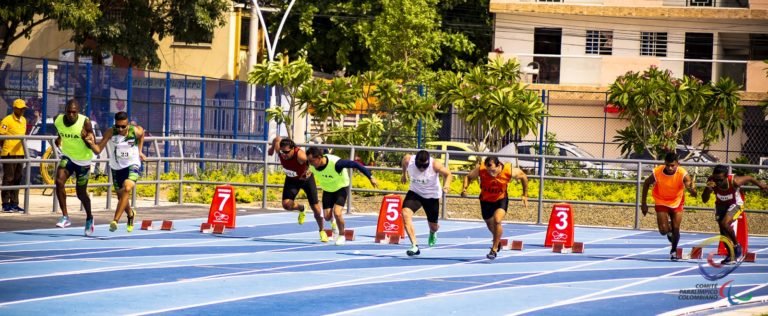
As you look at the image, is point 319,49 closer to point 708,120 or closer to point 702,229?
point 708,120

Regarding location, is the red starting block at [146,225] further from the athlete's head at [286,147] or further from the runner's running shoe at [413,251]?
the runner's running shoe at [413,251]

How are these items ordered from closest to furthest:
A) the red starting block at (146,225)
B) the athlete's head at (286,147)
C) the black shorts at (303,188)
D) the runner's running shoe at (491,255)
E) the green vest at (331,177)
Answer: the runner's running shoe at (491,255) < the green vest at (331,177) < the athlete's head at (286,147) < the black shorts at (303,188) < the red starting block at (146,225)

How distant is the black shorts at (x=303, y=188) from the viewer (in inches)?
799

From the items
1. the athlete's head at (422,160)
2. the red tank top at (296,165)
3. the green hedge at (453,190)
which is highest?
the athlete's head at (422,160)

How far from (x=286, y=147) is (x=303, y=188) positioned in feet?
2.59

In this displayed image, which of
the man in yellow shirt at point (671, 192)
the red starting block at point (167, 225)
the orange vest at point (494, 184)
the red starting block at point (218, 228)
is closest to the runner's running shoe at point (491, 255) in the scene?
the orange vest at point (494, 184)

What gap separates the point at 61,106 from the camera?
3066 centimetres

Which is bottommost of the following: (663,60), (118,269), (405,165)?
(118,269)

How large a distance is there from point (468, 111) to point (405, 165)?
620 inches


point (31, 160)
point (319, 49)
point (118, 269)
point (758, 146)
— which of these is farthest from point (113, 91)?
point (319, 49)

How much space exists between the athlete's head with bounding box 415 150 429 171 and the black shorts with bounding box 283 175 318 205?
2098mm

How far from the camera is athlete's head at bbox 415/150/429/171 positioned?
18.7 meters

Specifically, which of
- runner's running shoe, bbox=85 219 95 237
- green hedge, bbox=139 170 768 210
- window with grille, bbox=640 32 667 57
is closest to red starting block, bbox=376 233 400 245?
runner's running shoe, bbox=85 219 95 237

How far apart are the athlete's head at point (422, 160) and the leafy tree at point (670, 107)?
56.2 ft
